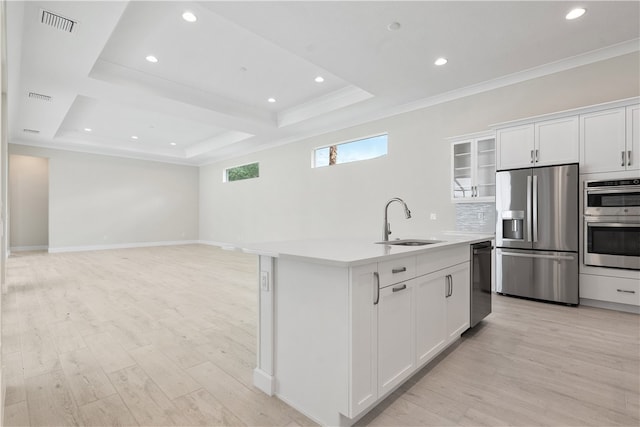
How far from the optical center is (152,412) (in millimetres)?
1738

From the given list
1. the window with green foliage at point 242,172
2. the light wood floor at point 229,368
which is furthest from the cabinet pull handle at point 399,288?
the window with green foliage at point 242,172

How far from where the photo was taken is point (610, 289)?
350 centimetres

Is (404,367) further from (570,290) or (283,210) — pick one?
(283,210)

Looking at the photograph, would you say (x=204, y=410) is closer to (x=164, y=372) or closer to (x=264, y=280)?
(x=164, y=372)

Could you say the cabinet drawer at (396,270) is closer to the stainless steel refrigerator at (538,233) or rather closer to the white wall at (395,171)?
the white wall at (395,171)

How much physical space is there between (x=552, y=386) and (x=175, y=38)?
5.05m

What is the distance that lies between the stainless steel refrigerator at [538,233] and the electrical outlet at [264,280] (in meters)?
3.55

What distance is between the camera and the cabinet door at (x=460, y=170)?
4.66m

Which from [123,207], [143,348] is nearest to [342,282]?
[143,348]

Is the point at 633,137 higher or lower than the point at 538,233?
higher

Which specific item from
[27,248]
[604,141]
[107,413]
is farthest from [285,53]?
[27,248]

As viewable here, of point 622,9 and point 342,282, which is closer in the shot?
point 342,282

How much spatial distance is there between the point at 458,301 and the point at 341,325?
147 centimetres

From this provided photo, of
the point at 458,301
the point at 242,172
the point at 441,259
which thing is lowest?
the point at 458,301
